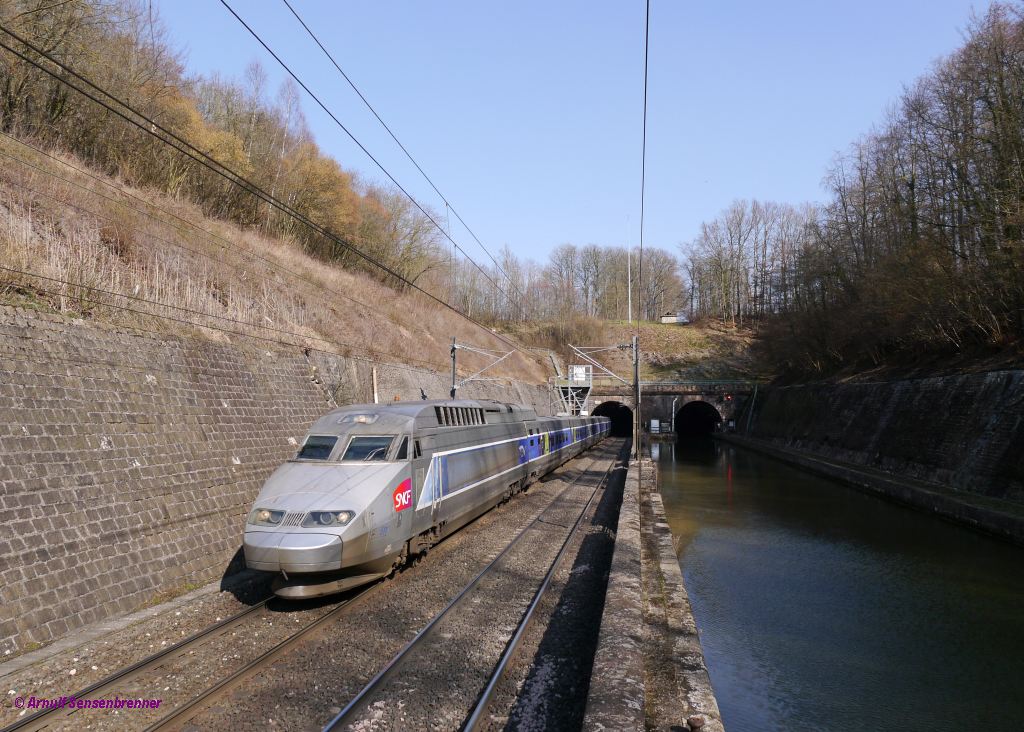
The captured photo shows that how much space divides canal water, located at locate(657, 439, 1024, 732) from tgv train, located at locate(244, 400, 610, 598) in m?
4.69

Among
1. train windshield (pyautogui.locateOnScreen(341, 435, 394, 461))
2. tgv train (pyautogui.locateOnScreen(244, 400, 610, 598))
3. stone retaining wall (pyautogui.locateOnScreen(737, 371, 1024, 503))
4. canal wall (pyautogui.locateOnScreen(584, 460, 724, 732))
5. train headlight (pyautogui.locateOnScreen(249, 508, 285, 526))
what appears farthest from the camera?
stone retaining wall (pyautogui.locateOnScreen(737, 371, 1024, 503))

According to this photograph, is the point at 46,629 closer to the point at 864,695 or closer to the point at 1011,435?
the point at 864,695

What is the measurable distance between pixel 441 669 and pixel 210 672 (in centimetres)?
240

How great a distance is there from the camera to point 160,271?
52.1 ft

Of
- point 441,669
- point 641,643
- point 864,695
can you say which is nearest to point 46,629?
point 441,669

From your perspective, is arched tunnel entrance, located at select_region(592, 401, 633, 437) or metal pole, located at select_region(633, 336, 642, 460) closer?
metal pole, located at select_region(633, 336, 642, 460)

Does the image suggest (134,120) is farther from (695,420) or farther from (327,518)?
(695,420)

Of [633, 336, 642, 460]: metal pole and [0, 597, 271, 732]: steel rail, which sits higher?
[633, 336, 642, 460]: metal pole

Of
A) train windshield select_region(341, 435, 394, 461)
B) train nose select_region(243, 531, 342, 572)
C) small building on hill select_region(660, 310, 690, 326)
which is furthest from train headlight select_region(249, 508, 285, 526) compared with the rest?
small building on hill select_region(660, 310, 690, 326)

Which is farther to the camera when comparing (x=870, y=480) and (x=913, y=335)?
(x=913, y=335)

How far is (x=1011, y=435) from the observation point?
16156 mm

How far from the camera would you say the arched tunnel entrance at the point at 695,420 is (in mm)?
65812

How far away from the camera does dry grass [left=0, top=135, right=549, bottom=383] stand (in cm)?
1062

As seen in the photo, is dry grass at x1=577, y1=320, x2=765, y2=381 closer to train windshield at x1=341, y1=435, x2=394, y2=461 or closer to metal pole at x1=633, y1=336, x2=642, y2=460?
metal pole at x1=633, y1=336, x2=642, y2=460
